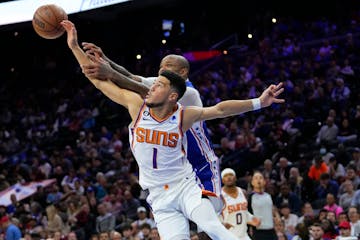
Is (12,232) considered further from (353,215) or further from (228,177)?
(353,215)

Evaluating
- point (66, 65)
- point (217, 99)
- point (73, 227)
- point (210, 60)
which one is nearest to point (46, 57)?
point (66, 65)

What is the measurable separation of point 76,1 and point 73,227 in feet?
14.6

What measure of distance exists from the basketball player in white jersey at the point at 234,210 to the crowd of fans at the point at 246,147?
804mm

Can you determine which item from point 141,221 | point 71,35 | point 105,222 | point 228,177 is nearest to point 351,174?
point 228,177

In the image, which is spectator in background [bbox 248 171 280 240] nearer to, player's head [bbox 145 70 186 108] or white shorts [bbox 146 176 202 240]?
white shorts [bbox 146 176 202 240]

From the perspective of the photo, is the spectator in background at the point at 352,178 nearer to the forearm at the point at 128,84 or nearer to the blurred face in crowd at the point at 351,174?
the blurred face in crowd at the point at 351,174

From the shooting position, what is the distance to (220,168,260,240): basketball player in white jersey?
11766 mm

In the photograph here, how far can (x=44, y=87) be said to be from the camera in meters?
26.9

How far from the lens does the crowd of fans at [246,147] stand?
45.6 feet

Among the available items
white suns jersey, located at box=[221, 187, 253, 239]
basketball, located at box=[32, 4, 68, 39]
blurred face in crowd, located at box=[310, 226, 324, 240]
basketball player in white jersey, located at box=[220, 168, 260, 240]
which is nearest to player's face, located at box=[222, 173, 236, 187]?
basketball player in white jersey, located at box=[220, 168, 260, 240]

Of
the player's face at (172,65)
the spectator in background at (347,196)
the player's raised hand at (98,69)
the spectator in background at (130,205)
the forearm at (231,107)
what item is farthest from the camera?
the spectator in background at (130,205)

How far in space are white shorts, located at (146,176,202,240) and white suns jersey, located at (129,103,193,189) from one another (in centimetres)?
7

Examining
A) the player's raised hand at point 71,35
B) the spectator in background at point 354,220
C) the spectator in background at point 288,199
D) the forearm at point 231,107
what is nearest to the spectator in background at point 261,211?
the spectator in background at point 354,220

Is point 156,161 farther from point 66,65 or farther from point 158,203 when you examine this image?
point 66,65
